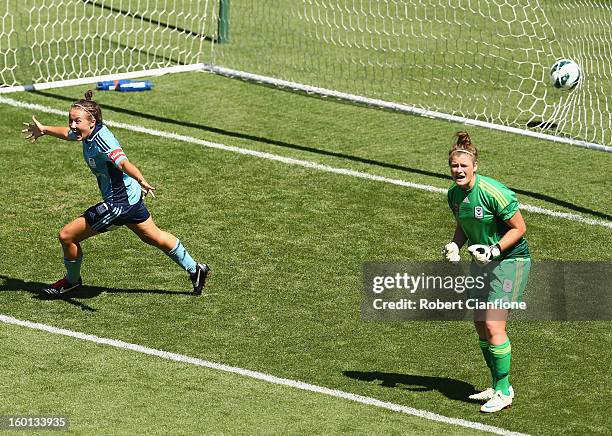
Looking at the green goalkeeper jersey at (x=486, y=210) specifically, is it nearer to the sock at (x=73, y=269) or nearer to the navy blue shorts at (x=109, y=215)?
the navy blue shorts at (x=109, y=215)

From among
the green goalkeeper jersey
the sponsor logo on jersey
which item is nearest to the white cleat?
the green goalkeeper jersey

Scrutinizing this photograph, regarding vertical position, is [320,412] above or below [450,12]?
below

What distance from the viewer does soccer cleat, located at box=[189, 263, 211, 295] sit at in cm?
1131

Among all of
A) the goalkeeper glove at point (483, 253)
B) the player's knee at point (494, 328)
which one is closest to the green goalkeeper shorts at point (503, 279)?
the player's knee at point (494, 328)

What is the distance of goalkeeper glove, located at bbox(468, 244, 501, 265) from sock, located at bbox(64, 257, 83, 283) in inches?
153

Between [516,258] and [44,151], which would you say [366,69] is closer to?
[44,151]

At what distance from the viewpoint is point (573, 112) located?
651 inches

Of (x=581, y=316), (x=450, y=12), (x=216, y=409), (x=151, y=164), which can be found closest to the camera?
(x=216, y=409)

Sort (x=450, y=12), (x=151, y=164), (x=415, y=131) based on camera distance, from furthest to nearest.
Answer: (x=450, y=12) → (x=415, y=131) → (x=151, y=164)

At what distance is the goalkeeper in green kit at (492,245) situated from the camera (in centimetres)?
896

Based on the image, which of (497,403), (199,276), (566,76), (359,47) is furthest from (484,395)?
(359,47)

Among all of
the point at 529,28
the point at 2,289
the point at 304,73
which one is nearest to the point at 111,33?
the point at 304,73

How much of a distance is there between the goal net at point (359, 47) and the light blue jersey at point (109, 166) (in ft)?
19.4

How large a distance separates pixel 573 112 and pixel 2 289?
8.34 m
